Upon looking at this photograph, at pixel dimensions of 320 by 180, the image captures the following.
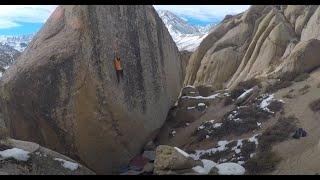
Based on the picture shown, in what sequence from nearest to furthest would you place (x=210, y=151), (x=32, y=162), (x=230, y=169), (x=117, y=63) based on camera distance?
(x=32, y=162) → (x=230, y=169) → (x=117, y=63) → (x=210, y=151)

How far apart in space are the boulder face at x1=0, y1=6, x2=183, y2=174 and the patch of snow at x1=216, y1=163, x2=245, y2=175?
5.31m

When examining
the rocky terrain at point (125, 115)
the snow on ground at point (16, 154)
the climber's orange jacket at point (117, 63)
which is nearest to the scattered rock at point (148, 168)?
the rocky terrain at point (125, 115)

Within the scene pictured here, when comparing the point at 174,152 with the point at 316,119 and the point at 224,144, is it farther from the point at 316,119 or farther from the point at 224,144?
the point at 316,119

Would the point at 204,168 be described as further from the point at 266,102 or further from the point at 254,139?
the point at 266,102

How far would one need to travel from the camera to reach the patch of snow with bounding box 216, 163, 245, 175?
1689 cm

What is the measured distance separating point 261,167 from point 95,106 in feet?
22.8

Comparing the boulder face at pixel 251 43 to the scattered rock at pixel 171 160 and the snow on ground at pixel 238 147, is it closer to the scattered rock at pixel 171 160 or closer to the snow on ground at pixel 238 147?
the snow on ground at pixel 238 147

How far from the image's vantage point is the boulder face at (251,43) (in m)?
41.5

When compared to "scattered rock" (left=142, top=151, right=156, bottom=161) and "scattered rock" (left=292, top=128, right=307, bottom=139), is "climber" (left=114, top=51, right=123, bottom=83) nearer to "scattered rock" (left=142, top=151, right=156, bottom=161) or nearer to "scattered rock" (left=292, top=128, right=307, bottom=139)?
"scattered rock" (left=142, top=151, right=156, bottom=161)

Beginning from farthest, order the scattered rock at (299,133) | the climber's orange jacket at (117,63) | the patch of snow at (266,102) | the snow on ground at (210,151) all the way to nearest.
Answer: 1. the patch of snow at (266,102)
2. the snow on ground at (210,151)
3. the scattered rock at (299,133)
4. the climber's orange jacket at (117,63)

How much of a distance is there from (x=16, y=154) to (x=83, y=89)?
12.9 ft

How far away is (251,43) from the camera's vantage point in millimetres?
46125

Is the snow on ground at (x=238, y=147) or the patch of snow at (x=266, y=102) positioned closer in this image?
the snow on ground at (x=238, y=147)

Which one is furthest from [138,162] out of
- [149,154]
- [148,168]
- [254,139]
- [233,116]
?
[233,116]
